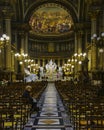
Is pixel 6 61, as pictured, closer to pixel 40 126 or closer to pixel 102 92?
pixel 102 92

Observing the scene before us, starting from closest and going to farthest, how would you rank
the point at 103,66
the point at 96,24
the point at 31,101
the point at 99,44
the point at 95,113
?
the point at 95,113 → the point at 31,101 → the point at 99,44 → the point at 103,66 → the point at 96,24

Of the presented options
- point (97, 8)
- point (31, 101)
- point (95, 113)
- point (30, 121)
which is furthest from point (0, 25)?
point (95, 113)

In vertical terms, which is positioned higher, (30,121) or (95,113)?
(95,113)

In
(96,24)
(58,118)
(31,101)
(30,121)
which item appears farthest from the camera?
(96,24)

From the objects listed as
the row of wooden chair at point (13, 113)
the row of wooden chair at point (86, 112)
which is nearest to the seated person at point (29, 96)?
the row of wooden chair at point (13, 113)

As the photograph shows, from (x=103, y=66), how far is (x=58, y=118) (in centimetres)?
2697

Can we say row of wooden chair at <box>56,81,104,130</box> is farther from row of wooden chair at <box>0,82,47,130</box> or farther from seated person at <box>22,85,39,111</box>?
seated person at <box>22,85,39,111</box>

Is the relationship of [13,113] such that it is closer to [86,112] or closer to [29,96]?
[86,112]

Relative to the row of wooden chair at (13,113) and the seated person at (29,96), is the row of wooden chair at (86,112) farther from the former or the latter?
the seated person at (29,96)

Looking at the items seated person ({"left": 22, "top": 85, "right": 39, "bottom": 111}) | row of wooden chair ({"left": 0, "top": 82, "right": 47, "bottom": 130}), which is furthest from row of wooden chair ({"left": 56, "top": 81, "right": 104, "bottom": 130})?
seated person ({"left": 22, "top": 85, "right": 39, "bottom": 111})

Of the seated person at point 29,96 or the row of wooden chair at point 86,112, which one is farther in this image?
the seated person at point 29,96

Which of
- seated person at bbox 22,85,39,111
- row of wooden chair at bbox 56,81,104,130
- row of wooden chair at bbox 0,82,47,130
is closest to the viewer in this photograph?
row of wooden chair at bbox 56,81,104,130

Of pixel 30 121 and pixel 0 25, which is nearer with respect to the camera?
pixel 30 121

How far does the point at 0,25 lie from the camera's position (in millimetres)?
45500
